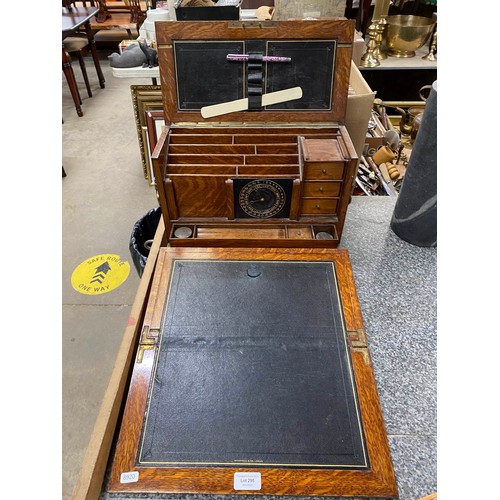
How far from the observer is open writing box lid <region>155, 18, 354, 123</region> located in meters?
1.00

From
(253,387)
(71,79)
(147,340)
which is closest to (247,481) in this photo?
(253,387)

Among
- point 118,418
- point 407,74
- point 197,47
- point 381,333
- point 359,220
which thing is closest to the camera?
point 118,418

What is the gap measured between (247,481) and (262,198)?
24.4 inches

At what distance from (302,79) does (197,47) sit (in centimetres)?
29

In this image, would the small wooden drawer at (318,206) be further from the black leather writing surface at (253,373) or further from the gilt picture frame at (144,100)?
the gilt picture frame at (144,100)

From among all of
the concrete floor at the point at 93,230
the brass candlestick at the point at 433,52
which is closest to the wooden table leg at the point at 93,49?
the concrete floor at the point at 93,230

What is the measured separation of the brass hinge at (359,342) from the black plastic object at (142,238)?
2.40 ft

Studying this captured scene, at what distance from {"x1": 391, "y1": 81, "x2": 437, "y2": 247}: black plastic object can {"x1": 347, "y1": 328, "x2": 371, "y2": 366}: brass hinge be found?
41cm

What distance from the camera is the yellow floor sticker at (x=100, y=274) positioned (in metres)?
1.84

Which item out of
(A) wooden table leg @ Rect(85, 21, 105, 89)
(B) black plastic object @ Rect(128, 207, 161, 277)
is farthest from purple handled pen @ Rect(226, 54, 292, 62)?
(A) wooden table leg @ Rect(85, 21, 105, 89)

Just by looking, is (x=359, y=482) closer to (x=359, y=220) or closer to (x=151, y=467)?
(x=151, y=467)

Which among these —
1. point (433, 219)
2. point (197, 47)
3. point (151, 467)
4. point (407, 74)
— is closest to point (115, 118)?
point (407, 74)

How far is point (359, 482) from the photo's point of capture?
2.01 feet

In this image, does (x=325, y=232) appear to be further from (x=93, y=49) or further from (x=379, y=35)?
(x=93, y=49)
